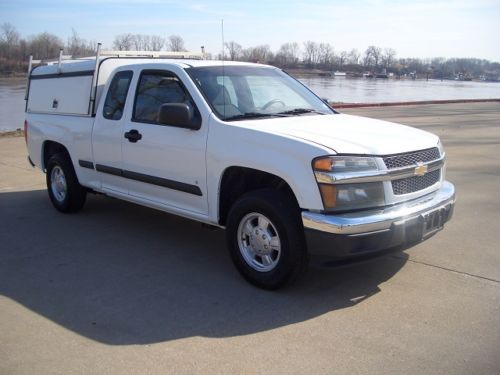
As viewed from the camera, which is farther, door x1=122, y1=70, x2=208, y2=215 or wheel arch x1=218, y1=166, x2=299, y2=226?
door x1=122, y1=70, x2=208, y2=215

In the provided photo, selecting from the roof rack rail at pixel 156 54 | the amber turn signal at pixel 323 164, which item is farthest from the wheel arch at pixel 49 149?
the amber turn signal at pixel 323 164

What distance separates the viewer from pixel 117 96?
580cm

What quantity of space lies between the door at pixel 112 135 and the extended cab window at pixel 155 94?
223 millimetres

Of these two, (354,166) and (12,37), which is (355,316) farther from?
(12,37)

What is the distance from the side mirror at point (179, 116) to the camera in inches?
184

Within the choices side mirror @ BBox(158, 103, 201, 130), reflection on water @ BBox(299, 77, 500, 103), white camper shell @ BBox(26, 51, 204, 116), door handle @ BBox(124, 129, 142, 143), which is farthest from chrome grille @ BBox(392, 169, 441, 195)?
reflection on water @ BBox(299, 77, 500, 103)

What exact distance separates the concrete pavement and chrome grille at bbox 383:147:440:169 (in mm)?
1008

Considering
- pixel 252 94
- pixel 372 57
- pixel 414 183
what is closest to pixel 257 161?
pixel 252 94

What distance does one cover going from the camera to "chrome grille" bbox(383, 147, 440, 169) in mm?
4035

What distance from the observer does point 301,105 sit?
17.6ft

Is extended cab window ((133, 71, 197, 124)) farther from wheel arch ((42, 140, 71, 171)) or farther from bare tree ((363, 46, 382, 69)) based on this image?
bare tree ((363, 46, 382, 69))

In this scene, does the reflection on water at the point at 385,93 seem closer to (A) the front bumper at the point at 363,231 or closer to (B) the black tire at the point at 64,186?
(B) the black tire at the point at 64,186

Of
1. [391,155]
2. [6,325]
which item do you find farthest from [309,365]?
[6,325]

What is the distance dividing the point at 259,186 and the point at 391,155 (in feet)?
3.94
